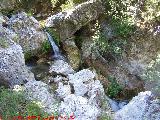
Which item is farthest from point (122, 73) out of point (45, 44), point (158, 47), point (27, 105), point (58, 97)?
point (27, 105)

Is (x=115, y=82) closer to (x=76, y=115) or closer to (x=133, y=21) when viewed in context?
(x=133, y=21)

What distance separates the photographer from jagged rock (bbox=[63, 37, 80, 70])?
11.1 meters

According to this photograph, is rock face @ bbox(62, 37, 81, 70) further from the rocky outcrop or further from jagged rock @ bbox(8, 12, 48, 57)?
the rocky outcrop

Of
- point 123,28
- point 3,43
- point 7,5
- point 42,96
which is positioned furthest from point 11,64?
point 123,28

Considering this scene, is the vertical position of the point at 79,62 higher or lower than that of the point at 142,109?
lower

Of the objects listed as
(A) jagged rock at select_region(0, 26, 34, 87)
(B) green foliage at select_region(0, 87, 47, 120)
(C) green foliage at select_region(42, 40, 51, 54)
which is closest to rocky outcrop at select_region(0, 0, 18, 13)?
(C) green foliage at select_region(42, 40, 51, 54)

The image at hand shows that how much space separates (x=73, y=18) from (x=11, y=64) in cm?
261

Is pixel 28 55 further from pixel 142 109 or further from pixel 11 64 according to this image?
pixel 142 109

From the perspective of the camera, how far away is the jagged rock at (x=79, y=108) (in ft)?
26.5

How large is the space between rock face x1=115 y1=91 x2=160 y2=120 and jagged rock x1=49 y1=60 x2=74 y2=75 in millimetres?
1829

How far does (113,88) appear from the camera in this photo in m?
11.1

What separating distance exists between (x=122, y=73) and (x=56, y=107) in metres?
3.73

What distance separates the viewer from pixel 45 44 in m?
10.8

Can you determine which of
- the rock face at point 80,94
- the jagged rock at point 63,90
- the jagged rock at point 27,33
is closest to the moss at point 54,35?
the jagged rock at point 27,33
